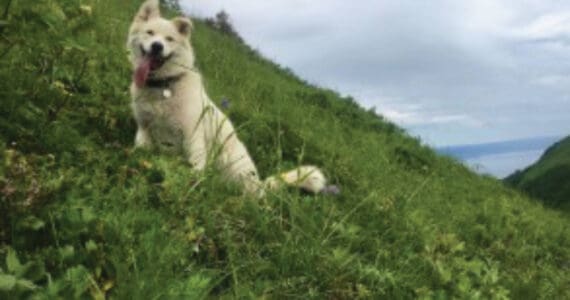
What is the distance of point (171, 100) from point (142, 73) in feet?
1.37

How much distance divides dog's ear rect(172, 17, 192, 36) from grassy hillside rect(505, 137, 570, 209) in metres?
23.1

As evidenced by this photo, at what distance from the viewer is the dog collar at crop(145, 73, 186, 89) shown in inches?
304

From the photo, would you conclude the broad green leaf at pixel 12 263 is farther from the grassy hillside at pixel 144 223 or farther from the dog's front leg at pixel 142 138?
the dog's front leg at pixel 142 138

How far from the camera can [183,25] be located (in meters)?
7.96

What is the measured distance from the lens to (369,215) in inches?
267

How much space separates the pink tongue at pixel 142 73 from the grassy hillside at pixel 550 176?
77.0 feet

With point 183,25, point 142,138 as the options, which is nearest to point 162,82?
point 183,25

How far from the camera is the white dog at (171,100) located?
286 inches

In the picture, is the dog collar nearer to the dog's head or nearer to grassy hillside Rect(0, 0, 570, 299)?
the dog's head

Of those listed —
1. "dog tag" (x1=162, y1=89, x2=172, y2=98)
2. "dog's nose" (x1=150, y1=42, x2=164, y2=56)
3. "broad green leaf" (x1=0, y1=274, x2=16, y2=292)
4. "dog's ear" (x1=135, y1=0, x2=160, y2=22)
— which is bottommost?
"broad green leaf" (x1=0, y1=274, x2=16, y2=292)

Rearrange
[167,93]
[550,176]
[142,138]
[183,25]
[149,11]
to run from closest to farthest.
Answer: [142,138] → [167,93] → [183,25] → [149,11] → [550,176]

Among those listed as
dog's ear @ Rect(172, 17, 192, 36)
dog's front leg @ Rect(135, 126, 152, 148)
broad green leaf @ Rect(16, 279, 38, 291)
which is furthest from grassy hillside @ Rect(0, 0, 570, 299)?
dog's ear @ Rect(172, 17, 192, 36)

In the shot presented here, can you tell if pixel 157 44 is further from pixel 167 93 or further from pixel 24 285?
pixel 24 285

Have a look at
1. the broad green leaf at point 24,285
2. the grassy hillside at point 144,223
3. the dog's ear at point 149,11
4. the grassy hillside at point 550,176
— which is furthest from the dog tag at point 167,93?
the grassy hillside at point 550,176
